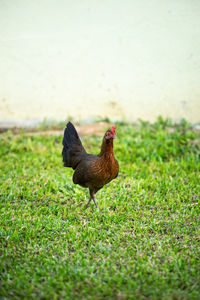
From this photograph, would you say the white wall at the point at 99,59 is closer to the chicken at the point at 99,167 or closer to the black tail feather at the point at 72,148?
the black tail feather at the point at 72,148

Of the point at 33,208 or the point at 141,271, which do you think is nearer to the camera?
the point at 141,271

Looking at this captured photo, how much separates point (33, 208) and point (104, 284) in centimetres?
165

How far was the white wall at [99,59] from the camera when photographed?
6133mm

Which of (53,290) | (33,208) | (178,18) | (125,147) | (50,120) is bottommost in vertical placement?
(53,290)

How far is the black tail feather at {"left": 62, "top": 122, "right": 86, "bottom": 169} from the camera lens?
13.0 feet

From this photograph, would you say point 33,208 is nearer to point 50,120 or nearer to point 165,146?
point 165,146

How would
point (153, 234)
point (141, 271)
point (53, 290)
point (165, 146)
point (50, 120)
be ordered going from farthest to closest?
1. point (50, 120)
2. point (165, 146)
3. point (153, 234)
4. point (141, 271)
5. point (53, 290)

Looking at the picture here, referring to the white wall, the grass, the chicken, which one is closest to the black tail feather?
the chicken

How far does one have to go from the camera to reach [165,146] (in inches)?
220

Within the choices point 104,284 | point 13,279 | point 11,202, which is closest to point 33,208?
point 11,202

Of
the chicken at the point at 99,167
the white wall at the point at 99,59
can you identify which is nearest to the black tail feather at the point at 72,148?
the chicken at the point at 99,167

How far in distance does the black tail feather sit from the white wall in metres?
2.74

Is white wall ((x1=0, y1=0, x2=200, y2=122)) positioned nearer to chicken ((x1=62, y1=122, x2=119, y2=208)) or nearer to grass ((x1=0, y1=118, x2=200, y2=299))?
grass ((x1=0, y1=118, x2=200, y2=299))

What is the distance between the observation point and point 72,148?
3.99 m
